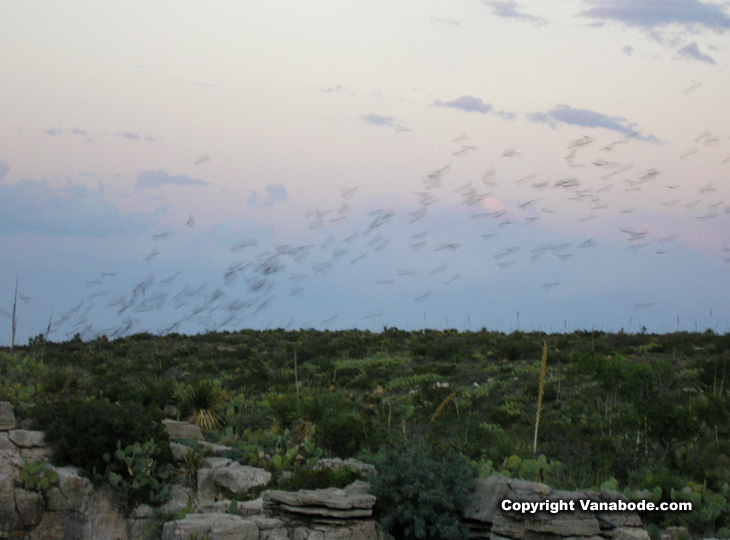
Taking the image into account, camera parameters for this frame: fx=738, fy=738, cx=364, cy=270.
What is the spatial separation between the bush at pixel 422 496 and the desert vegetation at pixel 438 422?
0.04m

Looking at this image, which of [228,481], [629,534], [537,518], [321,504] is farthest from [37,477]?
[629,534]

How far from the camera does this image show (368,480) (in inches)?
425

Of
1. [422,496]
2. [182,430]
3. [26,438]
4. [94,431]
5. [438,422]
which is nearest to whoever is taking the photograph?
[422,496]

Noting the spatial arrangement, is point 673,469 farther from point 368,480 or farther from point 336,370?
point 336,370

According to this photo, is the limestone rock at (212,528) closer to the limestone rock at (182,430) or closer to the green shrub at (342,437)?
the green shrub at (342,437)

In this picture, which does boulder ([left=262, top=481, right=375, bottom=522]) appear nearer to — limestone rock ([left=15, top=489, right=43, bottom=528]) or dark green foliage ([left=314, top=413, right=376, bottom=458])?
dark green foliage ([left=314, top=413, right=376, bottom=458])

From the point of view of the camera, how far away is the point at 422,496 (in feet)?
32.3

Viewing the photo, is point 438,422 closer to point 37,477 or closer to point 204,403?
point 204,403

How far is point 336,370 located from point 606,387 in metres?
15.1

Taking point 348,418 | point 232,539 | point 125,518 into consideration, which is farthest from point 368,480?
point 125,518

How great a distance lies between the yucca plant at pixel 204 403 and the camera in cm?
1608

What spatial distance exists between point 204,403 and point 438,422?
22.5ft

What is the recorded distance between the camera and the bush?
9.83m

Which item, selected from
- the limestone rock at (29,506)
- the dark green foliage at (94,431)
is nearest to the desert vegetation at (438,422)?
the dark green foliage at (94,431)
